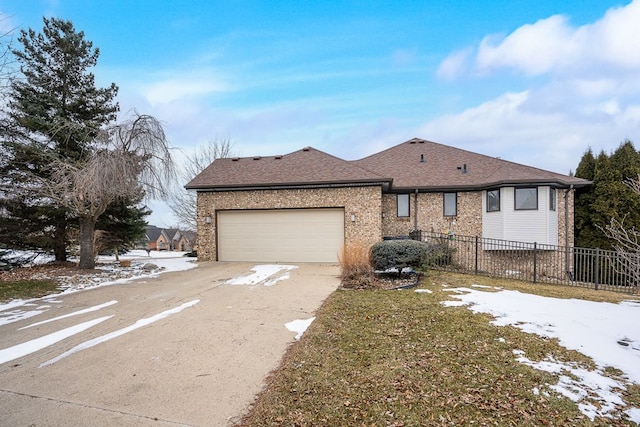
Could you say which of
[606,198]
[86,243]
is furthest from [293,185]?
[606,198]

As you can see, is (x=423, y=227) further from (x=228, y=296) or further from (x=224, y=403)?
(x=224, y=403)

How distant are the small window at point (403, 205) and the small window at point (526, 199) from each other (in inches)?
178

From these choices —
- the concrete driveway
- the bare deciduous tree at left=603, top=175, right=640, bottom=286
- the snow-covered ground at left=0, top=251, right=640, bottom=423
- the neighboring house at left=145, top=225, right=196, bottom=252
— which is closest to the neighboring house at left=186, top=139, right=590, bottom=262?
the snow-covered ground at left=0, top=251, right=640, bottom=423

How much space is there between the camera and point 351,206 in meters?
13.5

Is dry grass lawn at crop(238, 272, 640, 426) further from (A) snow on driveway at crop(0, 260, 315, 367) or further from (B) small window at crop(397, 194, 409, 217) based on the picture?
(B) small window at crop(397, 194, 409, 217)

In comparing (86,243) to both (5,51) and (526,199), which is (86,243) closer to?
(5,51)

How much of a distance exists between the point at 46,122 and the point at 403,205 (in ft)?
46.6

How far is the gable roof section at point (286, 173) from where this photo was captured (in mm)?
13516

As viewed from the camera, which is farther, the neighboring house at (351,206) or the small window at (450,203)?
the small window at (450,203)

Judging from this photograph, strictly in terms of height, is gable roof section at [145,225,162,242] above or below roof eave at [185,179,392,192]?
below

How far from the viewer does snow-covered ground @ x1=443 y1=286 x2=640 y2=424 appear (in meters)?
3.21

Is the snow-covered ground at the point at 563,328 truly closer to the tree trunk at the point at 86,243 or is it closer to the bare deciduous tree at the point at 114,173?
the tree trunk at the point at 86,243

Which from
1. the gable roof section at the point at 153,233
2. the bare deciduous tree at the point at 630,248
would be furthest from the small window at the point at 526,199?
the gable roof section at the point at 153,233

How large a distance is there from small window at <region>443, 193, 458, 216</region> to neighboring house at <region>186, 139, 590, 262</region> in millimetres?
43
